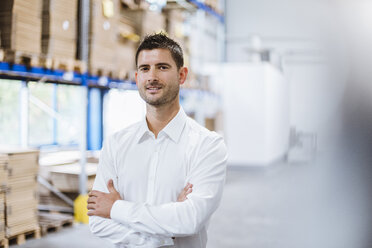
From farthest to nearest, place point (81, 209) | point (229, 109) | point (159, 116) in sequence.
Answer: point (229, 109) → point (81, 209) → point (159, 116)

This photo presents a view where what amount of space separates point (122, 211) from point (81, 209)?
3509 millimetres

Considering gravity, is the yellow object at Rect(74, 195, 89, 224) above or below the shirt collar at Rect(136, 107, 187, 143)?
below

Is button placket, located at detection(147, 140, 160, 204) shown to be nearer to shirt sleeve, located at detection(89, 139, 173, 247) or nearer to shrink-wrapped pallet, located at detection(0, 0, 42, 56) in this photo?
shirt sleeve, located at detection(89, 139, 173, 247)

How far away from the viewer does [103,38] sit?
5.16 meters

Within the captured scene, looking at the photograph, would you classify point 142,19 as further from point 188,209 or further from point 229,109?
point 229,109

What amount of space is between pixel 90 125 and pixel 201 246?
878cm

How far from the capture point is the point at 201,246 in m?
1.91

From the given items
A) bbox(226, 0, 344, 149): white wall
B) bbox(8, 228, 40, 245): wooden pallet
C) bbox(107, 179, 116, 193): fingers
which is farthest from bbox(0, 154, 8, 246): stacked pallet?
bbox(226, 0, 344, 149): white wall

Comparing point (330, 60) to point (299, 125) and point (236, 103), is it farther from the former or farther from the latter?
point (236, 103)

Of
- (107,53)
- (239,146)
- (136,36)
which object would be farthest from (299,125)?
(239,146)

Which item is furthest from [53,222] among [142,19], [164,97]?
[164,97]

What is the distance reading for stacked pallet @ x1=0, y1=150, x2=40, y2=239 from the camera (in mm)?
4109

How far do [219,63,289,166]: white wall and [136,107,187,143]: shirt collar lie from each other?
28.4 feet

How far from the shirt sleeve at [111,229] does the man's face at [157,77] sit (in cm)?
35
